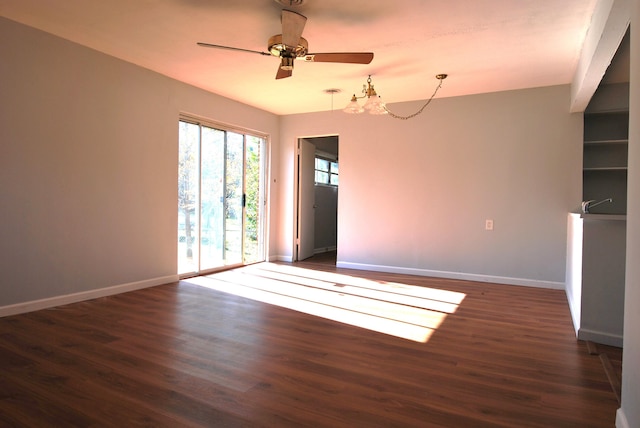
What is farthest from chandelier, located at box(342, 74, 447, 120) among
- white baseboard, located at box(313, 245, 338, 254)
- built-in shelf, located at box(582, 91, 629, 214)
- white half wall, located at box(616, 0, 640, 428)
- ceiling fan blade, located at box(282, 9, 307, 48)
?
white baseboard, located at box(313, 245, 338, 254)

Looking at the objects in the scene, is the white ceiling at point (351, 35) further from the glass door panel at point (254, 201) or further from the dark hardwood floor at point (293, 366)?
the dark hardwood floor at point (293, 366)

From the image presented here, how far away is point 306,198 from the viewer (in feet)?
21.5

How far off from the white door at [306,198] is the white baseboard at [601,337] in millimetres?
4272

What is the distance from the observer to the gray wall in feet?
10.3

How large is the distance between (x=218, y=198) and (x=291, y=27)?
297cm

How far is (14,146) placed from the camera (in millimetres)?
3119

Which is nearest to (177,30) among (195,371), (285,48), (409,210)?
(285,48)

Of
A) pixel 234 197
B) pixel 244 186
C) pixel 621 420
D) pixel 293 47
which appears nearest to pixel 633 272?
pixel 621 420

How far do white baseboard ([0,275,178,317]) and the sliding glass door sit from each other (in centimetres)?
48

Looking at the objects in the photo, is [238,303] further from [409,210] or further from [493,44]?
[493,44]

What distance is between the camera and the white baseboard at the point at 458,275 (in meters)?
4.57

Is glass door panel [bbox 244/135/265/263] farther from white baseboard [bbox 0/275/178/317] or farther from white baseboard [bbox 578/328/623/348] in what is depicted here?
white baseboard [bbox 578/328/623/348]

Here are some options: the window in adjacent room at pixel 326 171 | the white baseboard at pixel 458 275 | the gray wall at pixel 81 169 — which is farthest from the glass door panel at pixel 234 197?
the window in adjacent room at pixel 326 171

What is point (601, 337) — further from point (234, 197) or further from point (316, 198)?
point (316, 198)
